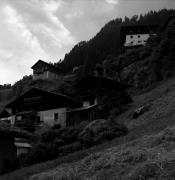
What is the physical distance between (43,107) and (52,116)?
7.17ft

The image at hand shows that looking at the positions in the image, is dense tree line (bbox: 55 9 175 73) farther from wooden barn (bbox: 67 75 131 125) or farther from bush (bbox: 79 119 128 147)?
bush (bbox: 79 119 128 147)

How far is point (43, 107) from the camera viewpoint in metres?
64.1

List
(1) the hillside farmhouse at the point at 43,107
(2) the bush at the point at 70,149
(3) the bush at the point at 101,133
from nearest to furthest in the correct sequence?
(2) the bush at the point at 70,149
(3) the bush at the point at 101,133
(1) the hillside farmhouse at the point at 43,107

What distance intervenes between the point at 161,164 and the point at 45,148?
680 inches

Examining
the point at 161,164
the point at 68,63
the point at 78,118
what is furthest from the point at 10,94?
the point at 161,164

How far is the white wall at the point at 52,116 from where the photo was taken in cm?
6192

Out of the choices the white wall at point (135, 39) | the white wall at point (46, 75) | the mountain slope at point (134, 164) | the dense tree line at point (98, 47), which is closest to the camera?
the mountain slope at point (134, 164)

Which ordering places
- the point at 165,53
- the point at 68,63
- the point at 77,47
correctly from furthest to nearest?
the point at 77,47 < the point at 68,63 < the point at 165,53

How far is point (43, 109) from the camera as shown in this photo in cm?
6412

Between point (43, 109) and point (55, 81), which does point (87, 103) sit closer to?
point (43, 109)

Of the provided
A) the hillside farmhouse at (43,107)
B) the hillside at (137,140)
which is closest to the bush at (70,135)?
the hillside at (137,140)

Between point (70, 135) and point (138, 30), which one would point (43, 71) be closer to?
point (138, 30)

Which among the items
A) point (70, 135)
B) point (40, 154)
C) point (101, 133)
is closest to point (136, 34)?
point (70, 135)

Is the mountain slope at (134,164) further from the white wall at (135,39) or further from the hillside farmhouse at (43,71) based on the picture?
the white wall at (135,39)
